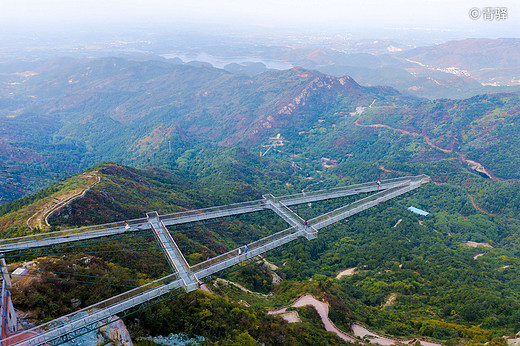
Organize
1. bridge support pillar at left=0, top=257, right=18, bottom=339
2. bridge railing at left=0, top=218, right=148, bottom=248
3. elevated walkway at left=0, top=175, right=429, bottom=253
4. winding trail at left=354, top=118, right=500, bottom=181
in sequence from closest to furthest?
bridge support pillar at left=0, top=257, right=18, bottom=339, bridge railing at left=0, top=218, right=148, bottom=248, elevated walkway at left=0, top=175, right=429, bottom=253, winding trail at left=354, top=118, right=500, bottom=181

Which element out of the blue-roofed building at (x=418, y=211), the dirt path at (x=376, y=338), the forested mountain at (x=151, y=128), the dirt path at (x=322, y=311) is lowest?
the blue-roofed building at (x=418, y=211)

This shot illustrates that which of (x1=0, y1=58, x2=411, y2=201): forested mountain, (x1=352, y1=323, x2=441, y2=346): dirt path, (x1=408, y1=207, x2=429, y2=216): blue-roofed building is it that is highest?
(x1=0, y1=58, x2=411, y2=201): forested mountain

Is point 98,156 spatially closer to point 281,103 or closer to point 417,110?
point 281,103

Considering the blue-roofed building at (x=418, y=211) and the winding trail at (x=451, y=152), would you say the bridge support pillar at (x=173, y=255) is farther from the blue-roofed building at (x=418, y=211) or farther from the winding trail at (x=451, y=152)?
the winding trail at (x=451, y=152)

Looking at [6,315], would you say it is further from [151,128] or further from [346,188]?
[151,128]

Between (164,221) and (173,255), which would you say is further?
(164,221)

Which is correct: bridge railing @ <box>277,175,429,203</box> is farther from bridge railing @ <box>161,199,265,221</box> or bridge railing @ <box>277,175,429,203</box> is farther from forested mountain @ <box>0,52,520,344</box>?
bridge railing @ <box>161,199,265,221</box>

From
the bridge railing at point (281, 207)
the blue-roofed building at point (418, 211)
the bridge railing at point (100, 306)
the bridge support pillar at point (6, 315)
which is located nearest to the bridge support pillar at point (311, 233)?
the bridge railing at point (281, 207)

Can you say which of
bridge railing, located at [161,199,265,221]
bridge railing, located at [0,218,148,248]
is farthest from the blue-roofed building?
bridge railing, located at [0,218,148,248]

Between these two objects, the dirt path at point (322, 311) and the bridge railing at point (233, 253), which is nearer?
the bridge railing at point (233, 253)

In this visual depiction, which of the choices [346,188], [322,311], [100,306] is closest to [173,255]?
[100,306]

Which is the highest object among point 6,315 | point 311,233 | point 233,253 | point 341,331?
point 6,315
